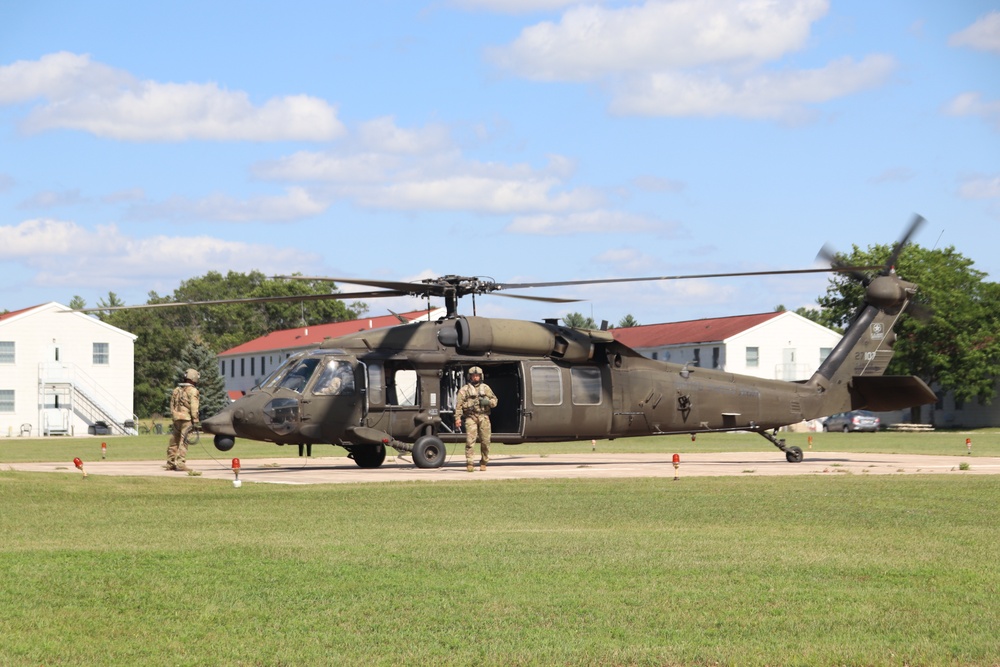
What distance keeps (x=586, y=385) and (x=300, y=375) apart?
23.3ft

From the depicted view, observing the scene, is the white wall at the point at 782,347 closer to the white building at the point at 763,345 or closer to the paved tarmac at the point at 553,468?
the white building at the point at 763,345

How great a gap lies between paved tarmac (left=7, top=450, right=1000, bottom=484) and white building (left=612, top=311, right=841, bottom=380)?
54114mm

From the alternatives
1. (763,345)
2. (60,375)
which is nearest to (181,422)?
(60,375)

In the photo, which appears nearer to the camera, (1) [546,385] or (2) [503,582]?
(2) [503,582]

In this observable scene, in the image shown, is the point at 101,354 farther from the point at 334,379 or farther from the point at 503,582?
the point at 503,582

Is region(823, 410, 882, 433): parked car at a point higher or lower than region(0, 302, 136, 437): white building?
lower

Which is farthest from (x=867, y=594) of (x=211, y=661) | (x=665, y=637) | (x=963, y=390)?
(x=963, y=390)

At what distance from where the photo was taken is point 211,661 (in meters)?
8.08

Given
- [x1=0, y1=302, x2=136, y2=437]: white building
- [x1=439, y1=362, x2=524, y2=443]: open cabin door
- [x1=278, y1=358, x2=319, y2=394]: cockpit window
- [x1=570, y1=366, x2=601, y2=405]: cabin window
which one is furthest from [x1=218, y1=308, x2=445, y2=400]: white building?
[x1=278, y1=358, x2=319, y2=394]: cockpit window

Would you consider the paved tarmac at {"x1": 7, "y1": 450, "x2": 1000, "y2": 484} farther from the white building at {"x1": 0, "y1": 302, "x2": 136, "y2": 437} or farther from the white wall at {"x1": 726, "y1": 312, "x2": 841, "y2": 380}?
the white wall at {"x1": 726, "y1": 312, "x2": 841, "y2": 380}

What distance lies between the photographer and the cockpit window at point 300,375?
2789cm

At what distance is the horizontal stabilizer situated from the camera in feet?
108

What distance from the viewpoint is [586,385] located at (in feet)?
99.8

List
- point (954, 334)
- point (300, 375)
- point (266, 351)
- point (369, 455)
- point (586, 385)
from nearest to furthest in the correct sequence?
point (300, 375)
point (369, 455)
point (586, 385)
point (954, 334)
point (266, 351)
